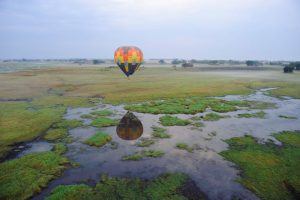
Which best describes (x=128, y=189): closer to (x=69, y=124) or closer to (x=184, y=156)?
(x=184, y=156)

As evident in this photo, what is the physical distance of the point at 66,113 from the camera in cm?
2897

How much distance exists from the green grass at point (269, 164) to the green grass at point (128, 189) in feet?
12.6

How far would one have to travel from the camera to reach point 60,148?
18031 millimetres

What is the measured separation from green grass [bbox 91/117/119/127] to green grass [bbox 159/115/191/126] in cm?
535

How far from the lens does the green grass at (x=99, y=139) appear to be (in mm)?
19177

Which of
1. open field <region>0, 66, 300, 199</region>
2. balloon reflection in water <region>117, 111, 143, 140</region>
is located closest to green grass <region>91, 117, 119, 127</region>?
open field <region>0, 66, 300, 199</region>

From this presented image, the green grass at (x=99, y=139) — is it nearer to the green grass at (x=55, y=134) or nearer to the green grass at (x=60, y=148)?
the green grass at (x=60, y=148)

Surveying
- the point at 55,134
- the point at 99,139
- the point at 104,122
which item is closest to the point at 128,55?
the point at 104,122

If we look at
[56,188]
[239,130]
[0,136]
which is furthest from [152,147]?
[0,136]

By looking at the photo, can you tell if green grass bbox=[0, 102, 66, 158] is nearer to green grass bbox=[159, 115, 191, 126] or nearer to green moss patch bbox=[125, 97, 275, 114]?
green moss patch bbox=[125, 97, 275, 114]

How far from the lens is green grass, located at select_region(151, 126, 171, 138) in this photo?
2093cm

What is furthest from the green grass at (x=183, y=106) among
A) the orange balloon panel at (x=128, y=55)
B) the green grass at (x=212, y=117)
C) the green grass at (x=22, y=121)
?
the green grass at (x=22, y=121)

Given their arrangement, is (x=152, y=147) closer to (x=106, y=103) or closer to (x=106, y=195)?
(x=106, y=195)

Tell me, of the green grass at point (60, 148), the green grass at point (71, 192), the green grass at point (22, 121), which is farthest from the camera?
the green grass at point (22, 121)
